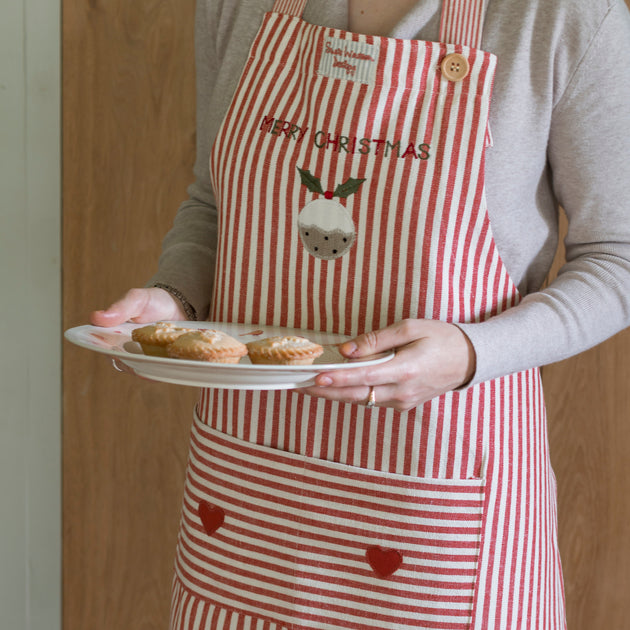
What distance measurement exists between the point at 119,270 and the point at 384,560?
862 mm

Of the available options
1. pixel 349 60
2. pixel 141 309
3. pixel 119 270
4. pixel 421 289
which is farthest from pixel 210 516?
pixel 119 270

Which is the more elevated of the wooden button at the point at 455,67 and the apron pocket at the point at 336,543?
the wooden button at the point at 455,67

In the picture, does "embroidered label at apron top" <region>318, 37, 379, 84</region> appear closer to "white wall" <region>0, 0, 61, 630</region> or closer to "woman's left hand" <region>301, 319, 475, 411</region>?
"woman's left hand" <region>301, 319, 475, 411</region>

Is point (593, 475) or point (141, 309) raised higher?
point (141, 309)

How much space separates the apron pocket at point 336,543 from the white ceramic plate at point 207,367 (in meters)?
0.18

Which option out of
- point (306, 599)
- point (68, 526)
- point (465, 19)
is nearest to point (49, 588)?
point (68, 526)

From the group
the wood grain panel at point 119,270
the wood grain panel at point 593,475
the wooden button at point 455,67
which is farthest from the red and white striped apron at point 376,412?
the wood grain panel at point 119,270

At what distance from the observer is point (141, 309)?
0.86 metres

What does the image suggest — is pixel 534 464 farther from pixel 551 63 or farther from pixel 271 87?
pixel 271 87

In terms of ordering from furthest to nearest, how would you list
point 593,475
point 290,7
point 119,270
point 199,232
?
point 119,270 < point 593,475 < point 199,232 < point 290,7

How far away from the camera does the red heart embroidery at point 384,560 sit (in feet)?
2.66

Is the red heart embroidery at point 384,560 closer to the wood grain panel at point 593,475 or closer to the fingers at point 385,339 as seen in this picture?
the fingers at point 385,339

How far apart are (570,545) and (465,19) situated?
951 millimetres

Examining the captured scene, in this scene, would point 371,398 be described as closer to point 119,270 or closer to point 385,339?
point 385,339
